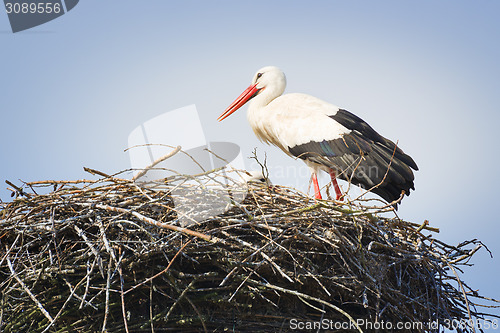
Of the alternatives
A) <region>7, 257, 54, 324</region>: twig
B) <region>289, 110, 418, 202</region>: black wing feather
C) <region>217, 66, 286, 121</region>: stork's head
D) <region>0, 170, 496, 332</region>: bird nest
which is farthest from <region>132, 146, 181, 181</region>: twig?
<region>217, 66, 286, 121</region>: stork's head

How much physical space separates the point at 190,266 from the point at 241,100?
2630mm

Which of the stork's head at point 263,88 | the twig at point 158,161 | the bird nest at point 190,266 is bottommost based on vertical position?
the bird nest at point 190,266

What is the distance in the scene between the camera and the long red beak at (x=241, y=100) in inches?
221

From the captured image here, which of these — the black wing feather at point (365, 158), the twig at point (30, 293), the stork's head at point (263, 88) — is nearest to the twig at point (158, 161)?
the twig at point (30, 293)

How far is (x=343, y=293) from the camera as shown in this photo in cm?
328

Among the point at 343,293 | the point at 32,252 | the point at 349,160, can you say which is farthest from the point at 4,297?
the point at 349,160

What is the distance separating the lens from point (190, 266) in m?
3.23

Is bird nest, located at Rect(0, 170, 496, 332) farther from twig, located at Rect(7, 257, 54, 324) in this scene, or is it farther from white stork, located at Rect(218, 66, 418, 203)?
white stork, located at Rect(218, 66, 418, 203)

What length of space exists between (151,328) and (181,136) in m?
1.15

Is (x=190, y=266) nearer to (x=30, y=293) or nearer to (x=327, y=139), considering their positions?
(x=30, y=293)

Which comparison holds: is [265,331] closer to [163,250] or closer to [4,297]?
[163,250]

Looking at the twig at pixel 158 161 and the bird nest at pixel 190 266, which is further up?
the twig at pixel 158 161

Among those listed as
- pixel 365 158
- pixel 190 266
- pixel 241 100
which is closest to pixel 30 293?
pixel 190 266

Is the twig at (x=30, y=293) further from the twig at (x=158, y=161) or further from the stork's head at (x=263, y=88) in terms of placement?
the stork's head at (x=263, y=88)
